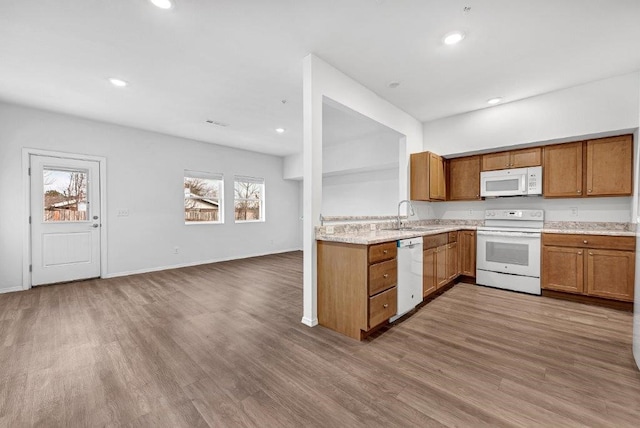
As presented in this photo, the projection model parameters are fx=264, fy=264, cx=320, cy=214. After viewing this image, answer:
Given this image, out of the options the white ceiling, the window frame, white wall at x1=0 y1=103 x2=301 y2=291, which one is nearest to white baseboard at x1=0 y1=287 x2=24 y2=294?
white wall at x1=0 y1=103 x2=301 y2=291

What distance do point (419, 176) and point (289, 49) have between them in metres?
2.74

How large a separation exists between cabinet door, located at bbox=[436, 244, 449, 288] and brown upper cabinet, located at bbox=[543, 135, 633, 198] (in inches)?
65.5

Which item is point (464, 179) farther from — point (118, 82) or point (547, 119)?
point (118, 82)

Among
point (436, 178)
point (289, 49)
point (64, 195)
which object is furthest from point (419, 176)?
point (64, 195)

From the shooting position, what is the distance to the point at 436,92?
3.56m

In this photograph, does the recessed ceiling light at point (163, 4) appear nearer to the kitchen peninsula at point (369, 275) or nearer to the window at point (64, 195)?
the kitchen peninsula at point (369, 275)

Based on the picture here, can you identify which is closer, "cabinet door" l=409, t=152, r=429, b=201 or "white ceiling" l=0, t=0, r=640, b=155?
"white ceiling" l=0, t=0, r=640, b=155

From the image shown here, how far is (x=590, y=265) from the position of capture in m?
3.14

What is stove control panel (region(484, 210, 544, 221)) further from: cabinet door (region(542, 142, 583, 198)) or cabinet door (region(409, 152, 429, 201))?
cabinet door (region(409, 152, 429, 201))

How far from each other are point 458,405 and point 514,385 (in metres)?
0.48

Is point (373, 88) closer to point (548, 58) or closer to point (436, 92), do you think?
point (436, 92)

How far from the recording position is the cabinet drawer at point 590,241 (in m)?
2.94

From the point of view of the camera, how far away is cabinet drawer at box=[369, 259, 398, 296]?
234 centimetres

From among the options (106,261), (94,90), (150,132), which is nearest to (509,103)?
(94,90)
